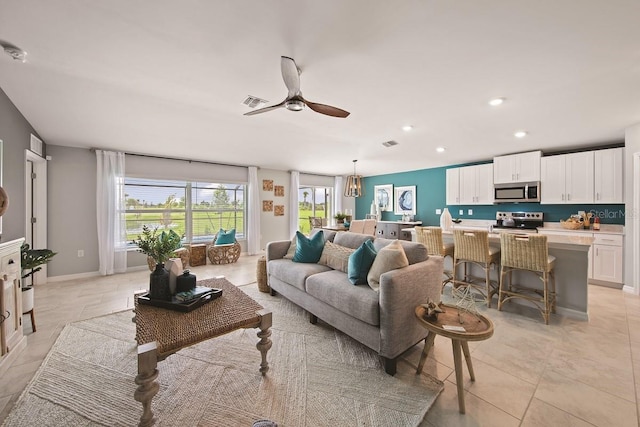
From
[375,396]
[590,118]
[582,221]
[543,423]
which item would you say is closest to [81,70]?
[375,396]

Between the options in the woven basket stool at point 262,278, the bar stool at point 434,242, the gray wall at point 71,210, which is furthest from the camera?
the gray wall at point 71,210

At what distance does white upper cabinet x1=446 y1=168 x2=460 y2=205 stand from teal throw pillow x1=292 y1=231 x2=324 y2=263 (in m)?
4.05

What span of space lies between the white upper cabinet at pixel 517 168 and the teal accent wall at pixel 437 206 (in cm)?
63

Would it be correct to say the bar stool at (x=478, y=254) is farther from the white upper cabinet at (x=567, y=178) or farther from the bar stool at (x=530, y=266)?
the white upper cabinet at (x=567, y=178)

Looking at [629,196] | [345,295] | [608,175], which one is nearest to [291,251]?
[345,295]

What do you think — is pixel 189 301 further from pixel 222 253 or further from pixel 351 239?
pixel 222 253

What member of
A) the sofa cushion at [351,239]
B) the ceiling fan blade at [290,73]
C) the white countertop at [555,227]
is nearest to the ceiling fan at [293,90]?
the ceiling fan blade at [290,73]

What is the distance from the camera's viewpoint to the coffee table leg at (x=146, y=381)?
4.21 feet

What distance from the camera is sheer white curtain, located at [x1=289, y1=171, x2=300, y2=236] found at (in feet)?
23.0

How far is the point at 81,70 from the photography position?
2145mm

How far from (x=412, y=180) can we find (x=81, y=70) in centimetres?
671

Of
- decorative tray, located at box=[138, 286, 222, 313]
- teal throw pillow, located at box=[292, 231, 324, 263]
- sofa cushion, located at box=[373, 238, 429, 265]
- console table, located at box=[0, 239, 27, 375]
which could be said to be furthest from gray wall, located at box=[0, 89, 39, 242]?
sofa cushion, located at box=[373, 238, 429, 265]

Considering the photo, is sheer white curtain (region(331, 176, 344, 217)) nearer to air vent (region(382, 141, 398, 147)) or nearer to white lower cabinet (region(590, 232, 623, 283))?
air vent (region(382, 141, 398, 147))

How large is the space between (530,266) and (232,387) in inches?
125
